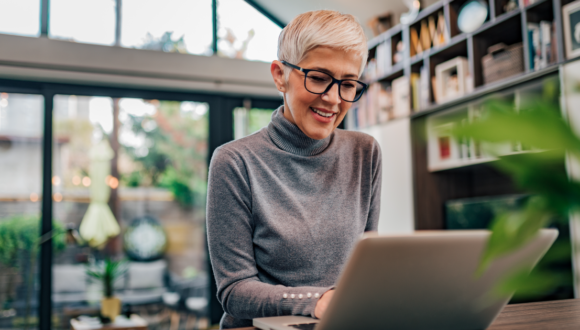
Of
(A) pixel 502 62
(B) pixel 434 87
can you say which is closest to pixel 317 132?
(A) pixel 502 62

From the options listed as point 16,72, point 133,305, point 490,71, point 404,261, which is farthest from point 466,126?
point 133,305

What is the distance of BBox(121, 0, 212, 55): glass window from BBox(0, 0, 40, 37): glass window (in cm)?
67

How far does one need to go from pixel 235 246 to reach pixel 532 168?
0.87 meters

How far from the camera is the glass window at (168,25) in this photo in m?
4.18

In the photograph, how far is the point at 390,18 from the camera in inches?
163

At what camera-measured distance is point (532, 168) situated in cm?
18

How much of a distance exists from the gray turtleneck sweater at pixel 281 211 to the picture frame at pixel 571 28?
5.51 ft

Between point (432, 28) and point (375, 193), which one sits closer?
point (375, 193)

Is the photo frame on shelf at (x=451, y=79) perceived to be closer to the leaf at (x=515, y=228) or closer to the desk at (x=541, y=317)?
the desk at (x=541, y=317)

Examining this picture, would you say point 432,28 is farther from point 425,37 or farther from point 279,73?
point 279,73

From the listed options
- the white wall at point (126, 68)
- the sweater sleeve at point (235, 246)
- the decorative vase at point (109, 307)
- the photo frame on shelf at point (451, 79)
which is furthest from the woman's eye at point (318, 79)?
the white wall at point (126, 68)

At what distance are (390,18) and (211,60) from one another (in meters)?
1.61

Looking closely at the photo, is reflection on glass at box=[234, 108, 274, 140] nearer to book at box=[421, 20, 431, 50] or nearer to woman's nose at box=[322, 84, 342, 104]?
book at box=[421, 20, 431, 50]

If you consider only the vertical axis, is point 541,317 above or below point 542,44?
below
